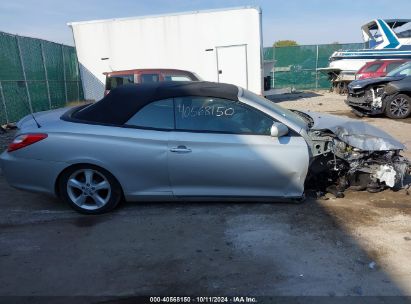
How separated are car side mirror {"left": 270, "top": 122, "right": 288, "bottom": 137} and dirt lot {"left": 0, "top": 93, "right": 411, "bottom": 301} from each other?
0.89m

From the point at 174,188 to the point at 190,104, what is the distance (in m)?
0.96

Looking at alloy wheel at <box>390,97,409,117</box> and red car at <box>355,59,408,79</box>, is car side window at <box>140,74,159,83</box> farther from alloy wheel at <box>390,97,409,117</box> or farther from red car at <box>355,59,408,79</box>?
red car at <box>355,59,408,79</box>

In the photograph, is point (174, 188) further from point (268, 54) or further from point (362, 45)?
point (362, 45)

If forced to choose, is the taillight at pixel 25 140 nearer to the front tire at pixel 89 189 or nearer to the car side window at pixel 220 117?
the front tire at pixel 89 189

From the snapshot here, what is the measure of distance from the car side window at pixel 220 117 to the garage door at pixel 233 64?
10493mm

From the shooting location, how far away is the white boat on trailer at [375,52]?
2003cm

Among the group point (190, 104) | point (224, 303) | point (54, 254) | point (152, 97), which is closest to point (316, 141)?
point (190, 104)

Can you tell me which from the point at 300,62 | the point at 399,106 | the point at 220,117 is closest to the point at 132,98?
the point at 220,117

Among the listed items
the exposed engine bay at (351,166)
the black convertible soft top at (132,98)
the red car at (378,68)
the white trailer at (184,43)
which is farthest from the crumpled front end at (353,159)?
the red car at (378,68)

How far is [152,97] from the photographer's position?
167 inches

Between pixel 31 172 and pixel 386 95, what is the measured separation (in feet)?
31.0

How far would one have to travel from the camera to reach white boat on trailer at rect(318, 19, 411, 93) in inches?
789

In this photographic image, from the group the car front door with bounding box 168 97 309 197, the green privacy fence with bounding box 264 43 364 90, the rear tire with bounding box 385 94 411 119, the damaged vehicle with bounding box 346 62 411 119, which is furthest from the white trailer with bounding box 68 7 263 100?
the green privacy fence with bounding box 264 43 364 90

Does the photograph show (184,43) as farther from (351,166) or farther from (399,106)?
(351,166)
